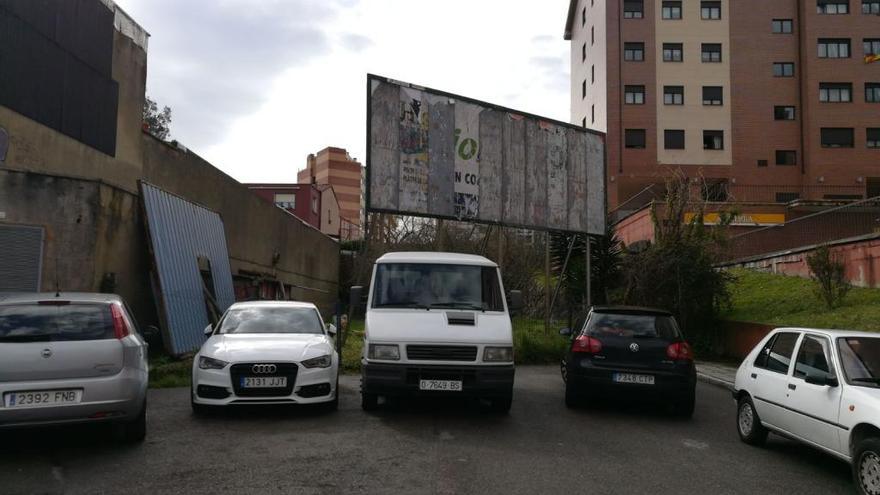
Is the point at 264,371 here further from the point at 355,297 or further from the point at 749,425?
the point at 749,425

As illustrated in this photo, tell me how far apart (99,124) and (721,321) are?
15.2 meters

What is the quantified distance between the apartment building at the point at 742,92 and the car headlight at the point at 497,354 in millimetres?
36259

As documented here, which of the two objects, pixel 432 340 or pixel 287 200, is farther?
pixel 287 200

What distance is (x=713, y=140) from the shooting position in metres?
44.4

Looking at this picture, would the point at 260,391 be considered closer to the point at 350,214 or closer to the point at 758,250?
the point at 758,250

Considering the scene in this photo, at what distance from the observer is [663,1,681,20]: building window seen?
147 ft

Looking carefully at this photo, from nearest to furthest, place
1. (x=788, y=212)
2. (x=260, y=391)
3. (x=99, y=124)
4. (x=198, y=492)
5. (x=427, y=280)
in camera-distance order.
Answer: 1. (x=198, y=492)
2. (x=260, y=391)
3. (x=427, y=280)
4. (x=99, y=124)
5. (x=788, y=212)

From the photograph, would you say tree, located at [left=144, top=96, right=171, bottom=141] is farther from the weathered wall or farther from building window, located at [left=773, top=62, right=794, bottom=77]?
building window, located at [left=773, top=62, right=794, bottom=77]

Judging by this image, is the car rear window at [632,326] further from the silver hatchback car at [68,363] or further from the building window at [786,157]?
the building window at [786,157]

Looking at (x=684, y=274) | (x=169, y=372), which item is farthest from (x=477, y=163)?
(x=169, y=372)

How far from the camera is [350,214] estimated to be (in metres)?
99.8

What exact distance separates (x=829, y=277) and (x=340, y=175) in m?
87.8

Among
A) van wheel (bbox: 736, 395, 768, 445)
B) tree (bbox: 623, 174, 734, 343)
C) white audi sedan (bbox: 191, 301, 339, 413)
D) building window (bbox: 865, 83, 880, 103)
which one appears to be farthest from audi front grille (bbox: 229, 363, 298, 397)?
building window (bbox: 865, 83, 880, 103)

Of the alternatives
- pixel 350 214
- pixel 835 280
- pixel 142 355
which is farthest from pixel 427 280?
pixel 350 214
